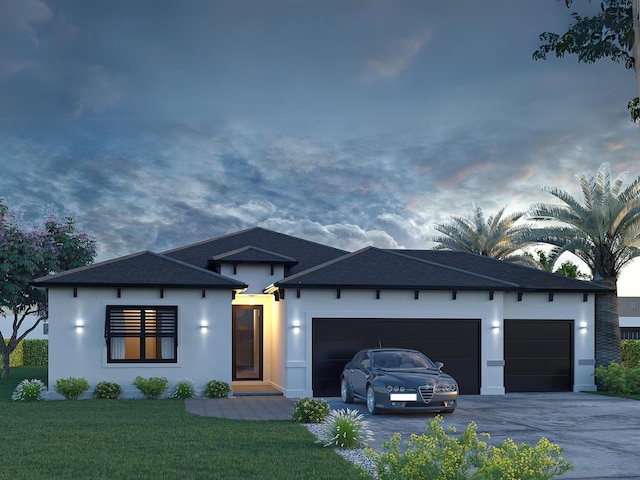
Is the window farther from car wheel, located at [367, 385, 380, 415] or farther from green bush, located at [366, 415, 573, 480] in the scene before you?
green bush, located at [366, 415, 573, 480]

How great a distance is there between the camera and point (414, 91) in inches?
987

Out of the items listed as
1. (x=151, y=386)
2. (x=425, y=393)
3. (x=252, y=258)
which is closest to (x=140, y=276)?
(x=151, y=386)

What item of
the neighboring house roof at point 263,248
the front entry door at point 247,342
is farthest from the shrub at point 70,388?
the neighboring house roof at point 263,248

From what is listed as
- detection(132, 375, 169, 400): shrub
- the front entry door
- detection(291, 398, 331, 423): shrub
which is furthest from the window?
detection(291, 398, 331, 423): shrub

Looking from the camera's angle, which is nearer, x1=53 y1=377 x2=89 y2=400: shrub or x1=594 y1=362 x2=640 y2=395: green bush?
x1=53 y1=377 x2=89 y2=400: shrub

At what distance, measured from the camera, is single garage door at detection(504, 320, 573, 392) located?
21.6 metres

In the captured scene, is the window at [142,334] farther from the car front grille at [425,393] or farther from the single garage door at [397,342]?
the car front grille at [425,393]

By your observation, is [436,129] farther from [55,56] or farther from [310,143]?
[55,56]

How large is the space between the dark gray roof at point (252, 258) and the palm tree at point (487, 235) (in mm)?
16569

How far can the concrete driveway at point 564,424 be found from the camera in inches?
415

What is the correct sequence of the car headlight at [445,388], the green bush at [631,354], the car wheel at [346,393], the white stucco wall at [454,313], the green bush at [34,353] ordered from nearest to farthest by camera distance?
the car headlight at [445,388] < the car wheel at [346,393] < the white stucco wall at [454,313] < the green bush at [631,354] < the green bush at [34,353]

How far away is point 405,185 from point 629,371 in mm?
13394

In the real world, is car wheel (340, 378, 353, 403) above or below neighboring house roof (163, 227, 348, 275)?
below

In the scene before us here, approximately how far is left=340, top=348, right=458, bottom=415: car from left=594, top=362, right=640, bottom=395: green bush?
23.5 feet
